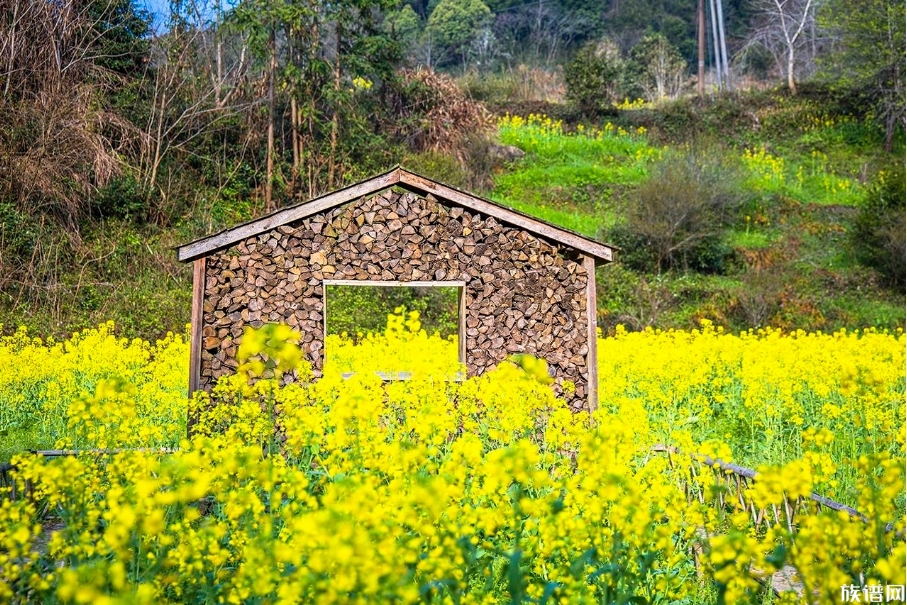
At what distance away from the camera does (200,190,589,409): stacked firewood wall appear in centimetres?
787

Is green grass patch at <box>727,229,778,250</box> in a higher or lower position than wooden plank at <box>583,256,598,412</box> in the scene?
higher

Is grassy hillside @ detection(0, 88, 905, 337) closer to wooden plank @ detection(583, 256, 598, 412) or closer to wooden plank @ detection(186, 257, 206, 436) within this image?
wooden plank @ detection(186, 257, 206, 436)

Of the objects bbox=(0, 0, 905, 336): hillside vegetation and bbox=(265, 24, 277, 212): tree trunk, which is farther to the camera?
bbox=(265, 24, 277, 212): tree trunk

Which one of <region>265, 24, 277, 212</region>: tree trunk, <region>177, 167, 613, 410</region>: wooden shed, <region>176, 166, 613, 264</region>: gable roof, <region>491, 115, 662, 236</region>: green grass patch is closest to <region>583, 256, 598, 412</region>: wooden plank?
<region>177, 167, 613, 410</region>: wooden shed

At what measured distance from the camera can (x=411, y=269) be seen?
313 inches

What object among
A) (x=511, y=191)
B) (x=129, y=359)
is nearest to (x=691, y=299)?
(x=511, y=191)

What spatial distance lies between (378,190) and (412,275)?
0.85 meters

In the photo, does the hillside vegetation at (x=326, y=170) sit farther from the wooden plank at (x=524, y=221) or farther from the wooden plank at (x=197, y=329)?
the wooden plank at (x=524, y=221)

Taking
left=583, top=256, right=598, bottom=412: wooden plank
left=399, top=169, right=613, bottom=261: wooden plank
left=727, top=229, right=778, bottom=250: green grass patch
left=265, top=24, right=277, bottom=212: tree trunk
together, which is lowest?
left=583, top=256, right=598, bottom=412: wooden plank

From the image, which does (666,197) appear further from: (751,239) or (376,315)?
(376,315)

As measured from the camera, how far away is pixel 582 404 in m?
8.23

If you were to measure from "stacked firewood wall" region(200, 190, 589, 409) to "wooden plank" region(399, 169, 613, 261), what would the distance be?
0.09 metres

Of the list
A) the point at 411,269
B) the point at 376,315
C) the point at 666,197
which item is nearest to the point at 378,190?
the point at 411,269

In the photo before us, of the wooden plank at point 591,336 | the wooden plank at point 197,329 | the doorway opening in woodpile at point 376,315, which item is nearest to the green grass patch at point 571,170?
the doorway opening in woodpile at point 376,315
